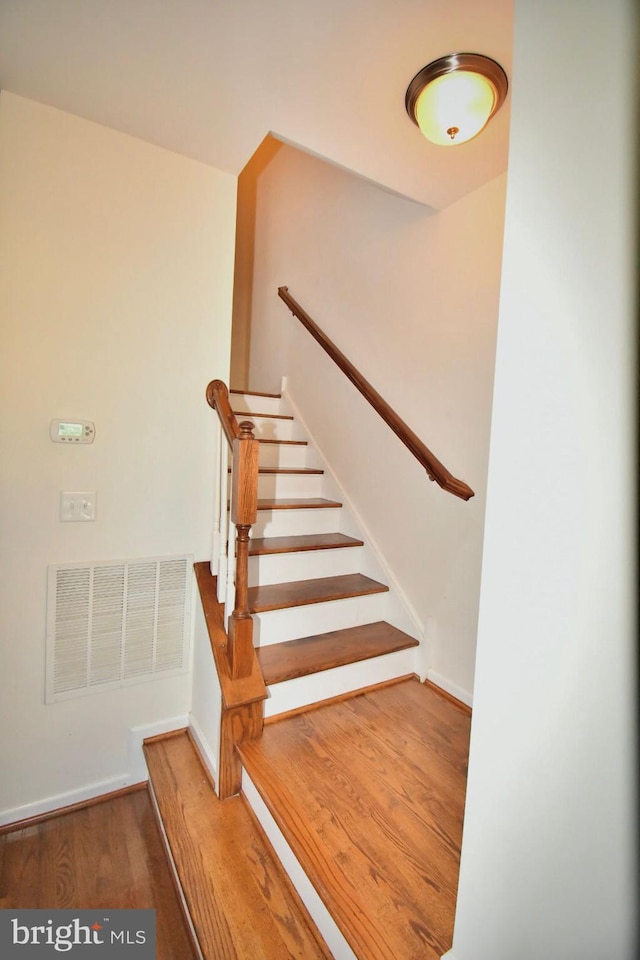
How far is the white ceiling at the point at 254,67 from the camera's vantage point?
1039 mm

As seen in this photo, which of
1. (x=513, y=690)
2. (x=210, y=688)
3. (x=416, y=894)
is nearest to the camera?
(x=513, y=690)

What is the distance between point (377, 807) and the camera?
1.19m

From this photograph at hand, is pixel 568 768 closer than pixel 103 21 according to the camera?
Yes

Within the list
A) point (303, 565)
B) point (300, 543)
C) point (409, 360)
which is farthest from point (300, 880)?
point (409, 360)

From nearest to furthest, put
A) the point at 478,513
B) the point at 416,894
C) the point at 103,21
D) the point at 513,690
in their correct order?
the point at 513,690
the point at 416,894
the point at 103,21
the point at 478,513

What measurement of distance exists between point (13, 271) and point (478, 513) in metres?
1.90

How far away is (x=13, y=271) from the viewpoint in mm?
1352

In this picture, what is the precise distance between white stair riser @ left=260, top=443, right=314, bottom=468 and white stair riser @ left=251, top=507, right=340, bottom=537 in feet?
1.57

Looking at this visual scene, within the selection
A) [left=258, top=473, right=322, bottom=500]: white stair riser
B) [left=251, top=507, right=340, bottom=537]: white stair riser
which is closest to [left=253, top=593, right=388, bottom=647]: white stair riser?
[left=251, top=507, right=340, bottom=537]: white stair riser

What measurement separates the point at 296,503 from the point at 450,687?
120 cm

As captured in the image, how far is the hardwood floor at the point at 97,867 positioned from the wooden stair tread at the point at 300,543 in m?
1.08

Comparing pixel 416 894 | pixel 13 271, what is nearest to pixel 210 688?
Result: pixel 416 894

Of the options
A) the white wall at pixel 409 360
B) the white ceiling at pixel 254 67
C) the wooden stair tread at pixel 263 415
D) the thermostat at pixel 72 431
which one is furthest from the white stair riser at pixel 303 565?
the white ceiling at pixel 254 67

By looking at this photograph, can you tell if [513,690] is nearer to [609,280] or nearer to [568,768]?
[568,768]
